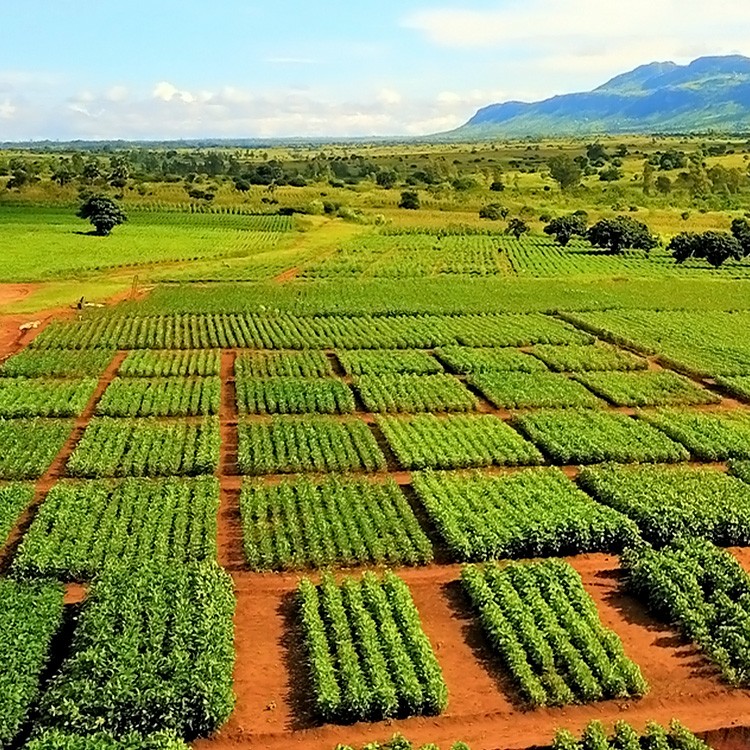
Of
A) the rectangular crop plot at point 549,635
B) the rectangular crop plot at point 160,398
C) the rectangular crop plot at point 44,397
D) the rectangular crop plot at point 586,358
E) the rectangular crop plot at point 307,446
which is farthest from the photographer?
the rectangular crop plot at point 586,358

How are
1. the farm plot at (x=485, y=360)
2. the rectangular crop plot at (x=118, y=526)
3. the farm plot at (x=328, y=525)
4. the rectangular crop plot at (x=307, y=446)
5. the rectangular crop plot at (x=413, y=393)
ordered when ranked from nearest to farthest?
the rectangular crop plot at (x=118, y=526) < the farm plot at (x=328, y=525) < the rectangular crop plot at (x=307, y=446) < the rectangular crop plot at (x=413, y=393) < the farm plot at (x=485, y=360)

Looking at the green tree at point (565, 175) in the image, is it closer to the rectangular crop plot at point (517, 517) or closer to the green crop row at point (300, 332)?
the green crop row at point (300, 332)

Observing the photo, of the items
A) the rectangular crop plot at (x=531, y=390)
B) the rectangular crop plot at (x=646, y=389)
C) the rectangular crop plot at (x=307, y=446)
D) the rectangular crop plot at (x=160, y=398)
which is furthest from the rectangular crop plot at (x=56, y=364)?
the rectangular crop plot at (x=646, y=389)

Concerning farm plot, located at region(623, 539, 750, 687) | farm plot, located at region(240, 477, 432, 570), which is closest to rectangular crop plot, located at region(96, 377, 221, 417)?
farm plot, located at region(240, 477, 432, 570)

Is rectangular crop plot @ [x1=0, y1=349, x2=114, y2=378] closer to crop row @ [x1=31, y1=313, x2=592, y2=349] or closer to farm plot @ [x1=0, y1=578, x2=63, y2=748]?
crop row @ [x1=31, y1=313, x2=592, y2=349]

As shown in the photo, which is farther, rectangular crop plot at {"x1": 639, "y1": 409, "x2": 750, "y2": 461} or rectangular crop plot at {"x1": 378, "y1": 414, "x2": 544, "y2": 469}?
rectangular crop plot at {"x1": 639, "y1": 409, "x2": 750, "y2": 461}

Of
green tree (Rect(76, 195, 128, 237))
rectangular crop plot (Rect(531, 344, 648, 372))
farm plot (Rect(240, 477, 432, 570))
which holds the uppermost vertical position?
green tree (Rect(76, 195, 128, 237))

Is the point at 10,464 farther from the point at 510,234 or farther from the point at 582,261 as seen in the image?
the point at 510,234
